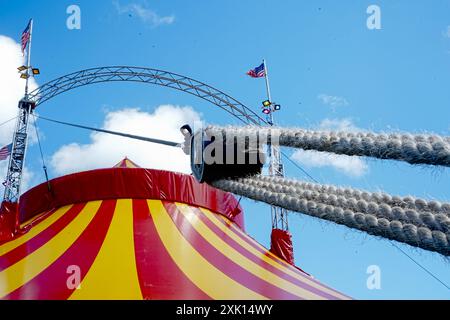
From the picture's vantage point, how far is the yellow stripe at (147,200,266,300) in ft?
9.49

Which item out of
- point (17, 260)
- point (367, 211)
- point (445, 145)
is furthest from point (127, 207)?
point (445, 145)

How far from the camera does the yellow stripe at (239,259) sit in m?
3.20

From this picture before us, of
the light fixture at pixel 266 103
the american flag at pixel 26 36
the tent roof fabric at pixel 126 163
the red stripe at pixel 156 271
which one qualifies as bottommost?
the red stripe at pixel 156 271

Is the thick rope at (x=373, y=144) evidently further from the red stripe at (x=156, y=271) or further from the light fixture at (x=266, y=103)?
the light fixture at (x=266, y=103)

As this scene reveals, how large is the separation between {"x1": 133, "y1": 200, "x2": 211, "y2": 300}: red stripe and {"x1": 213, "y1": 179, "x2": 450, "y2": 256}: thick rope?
4.34 feet

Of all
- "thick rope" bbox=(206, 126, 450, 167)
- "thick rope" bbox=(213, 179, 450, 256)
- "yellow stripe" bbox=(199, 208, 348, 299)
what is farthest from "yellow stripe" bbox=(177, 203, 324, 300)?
"thick rope" bbox=(206, 126, 450, 167)

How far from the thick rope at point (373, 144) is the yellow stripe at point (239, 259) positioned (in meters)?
2.03

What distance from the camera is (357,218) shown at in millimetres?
1347

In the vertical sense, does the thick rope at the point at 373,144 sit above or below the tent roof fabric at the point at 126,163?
below

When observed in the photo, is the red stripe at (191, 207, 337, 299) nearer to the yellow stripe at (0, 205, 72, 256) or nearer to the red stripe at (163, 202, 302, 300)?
the red stripe at (163, 202, 302, 300)

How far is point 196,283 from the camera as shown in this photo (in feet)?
9.65

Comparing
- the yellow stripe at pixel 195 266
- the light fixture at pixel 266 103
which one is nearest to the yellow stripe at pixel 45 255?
the yellow stripe at pixel 195 266

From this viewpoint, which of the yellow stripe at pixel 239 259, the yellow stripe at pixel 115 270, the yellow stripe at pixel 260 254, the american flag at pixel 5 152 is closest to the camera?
the yellow stripe at pixel 115 270
